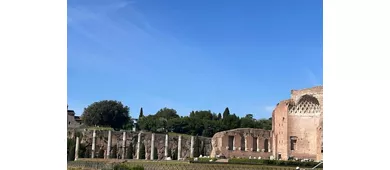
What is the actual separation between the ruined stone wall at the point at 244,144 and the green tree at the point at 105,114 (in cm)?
1236

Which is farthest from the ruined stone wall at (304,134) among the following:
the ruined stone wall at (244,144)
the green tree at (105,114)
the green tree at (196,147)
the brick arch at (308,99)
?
the green tree at (105,114)

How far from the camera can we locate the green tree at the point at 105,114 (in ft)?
102

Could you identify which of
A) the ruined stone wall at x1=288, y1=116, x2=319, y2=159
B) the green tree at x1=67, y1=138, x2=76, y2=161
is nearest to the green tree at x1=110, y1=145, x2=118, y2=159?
the green tree at x1=67, y1=138, x2=76, y2=161

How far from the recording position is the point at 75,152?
21375 millimetres

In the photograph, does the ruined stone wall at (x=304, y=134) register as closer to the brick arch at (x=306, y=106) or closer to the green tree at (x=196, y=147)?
the brick arch at (x=306, y=106)

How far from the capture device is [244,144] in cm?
2058

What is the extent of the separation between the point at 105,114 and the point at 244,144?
1366cm

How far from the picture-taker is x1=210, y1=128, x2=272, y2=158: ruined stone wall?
2027 centimetres

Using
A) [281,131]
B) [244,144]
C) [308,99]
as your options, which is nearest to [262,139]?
[244,144]

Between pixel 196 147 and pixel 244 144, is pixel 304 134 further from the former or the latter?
pixel 196 147
